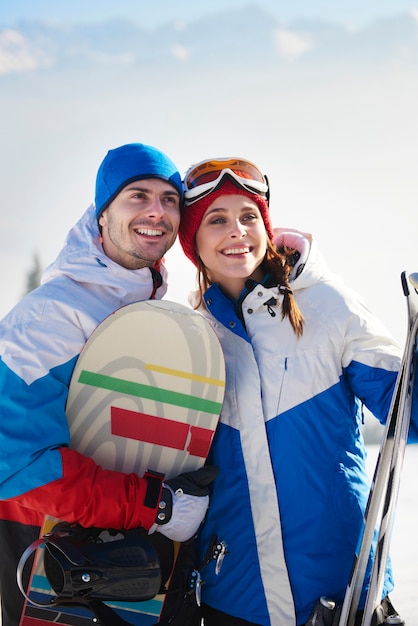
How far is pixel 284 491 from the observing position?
2.39 m

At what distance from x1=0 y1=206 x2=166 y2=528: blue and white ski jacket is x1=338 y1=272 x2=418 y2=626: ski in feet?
2.30

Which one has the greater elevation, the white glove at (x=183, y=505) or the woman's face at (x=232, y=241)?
the woman's face at (x=232, y=241)

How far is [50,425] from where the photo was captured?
2.35m

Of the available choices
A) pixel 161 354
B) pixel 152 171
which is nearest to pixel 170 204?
pixel 152 171

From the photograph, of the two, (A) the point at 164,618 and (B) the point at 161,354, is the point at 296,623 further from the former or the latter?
(B) the point at 161,354

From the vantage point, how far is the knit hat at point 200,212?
2758mm

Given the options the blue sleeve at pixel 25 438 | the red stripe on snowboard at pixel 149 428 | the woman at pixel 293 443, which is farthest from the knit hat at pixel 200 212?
the blue sleeve at pixel 25 438

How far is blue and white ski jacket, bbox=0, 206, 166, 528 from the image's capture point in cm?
229

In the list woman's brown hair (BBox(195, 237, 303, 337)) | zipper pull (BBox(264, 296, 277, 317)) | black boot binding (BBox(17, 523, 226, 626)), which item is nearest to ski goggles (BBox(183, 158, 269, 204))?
woman's brown hair (BBox(195, 237, 303, 337))

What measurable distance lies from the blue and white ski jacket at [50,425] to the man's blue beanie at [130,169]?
1.46 ft

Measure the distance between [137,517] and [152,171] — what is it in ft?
4.48

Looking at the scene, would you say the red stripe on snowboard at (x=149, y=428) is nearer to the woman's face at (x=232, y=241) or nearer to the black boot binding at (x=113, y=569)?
the black boot binding at (x=113, y=569)

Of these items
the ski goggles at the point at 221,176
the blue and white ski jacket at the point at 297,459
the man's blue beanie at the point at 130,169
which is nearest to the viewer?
the blue and white ski jacket at the point at 297,459

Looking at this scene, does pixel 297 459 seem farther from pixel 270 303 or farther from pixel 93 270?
pixel 93 270
